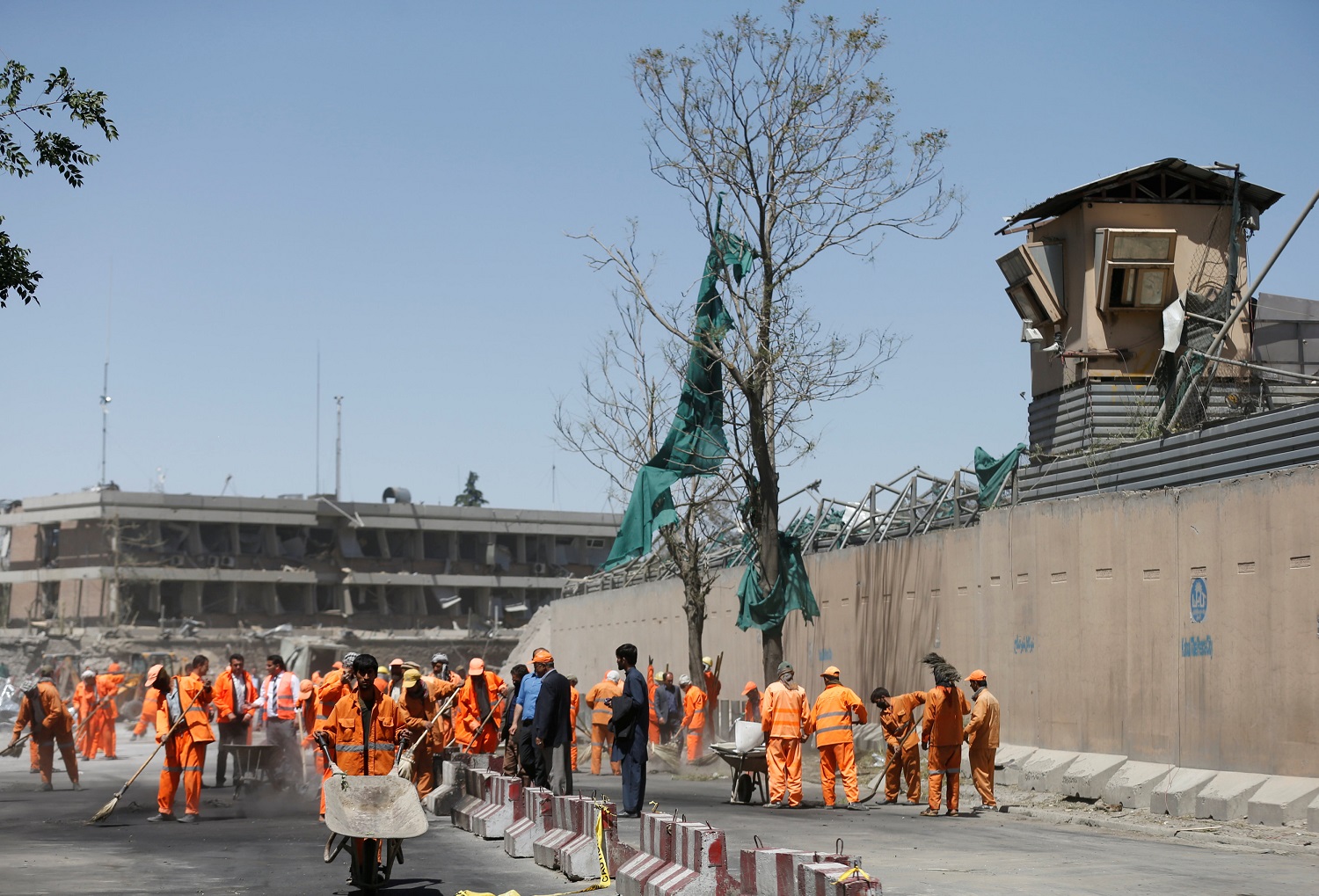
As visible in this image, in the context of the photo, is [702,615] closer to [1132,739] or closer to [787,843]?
[1132,739]

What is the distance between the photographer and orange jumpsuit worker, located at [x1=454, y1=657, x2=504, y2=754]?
19.5 meters

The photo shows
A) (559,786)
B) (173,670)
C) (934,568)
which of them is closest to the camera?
(559,786)

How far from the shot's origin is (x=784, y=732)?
56.9 feet

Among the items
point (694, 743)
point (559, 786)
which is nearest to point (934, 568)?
point (694, 743)

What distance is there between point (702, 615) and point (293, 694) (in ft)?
33.3

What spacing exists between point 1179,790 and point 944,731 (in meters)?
2.60

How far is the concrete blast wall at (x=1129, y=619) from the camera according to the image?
51.8ft

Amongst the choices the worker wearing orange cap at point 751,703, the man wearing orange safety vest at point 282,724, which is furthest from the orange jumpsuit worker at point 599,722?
the man wearing orange safety vest at point 282,724

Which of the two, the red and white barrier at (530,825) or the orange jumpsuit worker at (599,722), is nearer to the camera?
the red and white barrier at (530,825)

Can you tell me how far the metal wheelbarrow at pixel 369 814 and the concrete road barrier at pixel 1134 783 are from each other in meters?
9.77

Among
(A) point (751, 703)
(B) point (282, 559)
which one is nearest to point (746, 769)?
(A) point (751, 703)

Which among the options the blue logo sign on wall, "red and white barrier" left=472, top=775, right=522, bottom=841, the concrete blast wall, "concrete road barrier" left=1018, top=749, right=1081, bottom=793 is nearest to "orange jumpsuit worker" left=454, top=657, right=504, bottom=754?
"red and white barrier" left=472, top=775, right=522, bottom=841

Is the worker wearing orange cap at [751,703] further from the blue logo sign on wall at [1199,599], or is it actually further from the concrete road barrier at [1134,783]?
the blue logo sign on wall at [1199,599]

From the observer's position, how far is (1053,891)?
10.2 m
